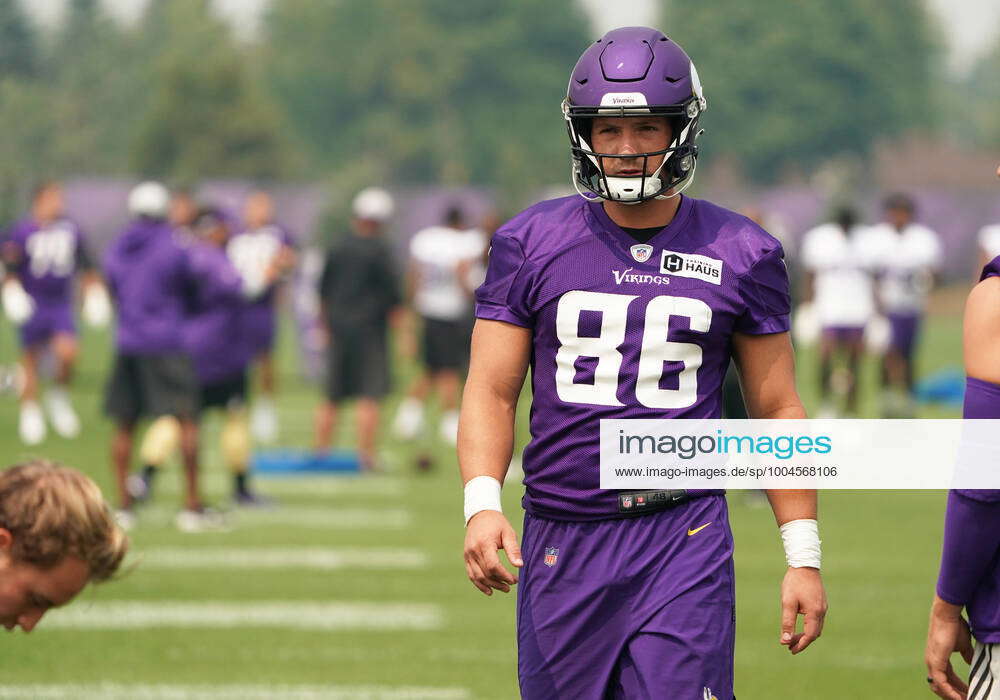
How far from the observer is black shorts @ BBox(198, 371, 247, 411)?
12414 millimetres

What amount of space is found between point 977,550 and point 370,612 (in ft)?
17.4

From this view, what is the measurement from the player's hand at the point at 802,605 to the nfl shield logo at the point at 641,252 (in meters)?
0.77

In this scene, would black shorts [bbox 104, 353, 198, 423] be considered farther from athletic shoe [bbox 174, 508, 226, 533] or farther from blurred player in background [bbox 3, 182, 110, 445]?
blurred player in background [bbox 3, 182, 110, 445]

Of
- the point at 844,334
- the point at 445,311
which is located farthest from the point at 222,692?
the point at 844,334

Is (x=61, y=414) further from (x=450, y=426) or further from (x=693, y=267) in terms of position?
(x=693, y=267)

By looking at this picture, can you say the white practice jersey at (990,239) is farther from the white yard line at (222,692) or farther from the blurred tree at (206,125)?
the blurred tree at (206,125)

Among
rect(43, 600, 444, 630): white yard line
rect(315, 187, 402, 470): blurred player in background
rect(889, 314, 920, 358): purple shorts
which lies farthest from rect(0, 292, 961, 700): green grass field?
rect(889, 314, 920, 358): purple shorts

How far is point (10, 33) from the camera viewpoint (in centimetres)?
4750

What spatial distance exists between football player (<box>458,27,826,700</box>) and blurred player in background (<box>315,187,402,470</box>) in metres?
10.2

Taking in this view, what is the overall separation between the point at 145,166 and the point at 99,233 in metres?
20.2

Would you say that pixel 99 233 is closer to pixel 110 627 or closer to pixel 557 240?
pixel 110 627

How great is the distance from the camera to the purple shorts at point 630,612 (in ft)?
12.7

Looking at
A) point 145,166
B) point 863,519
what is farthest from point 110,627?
point 145,166

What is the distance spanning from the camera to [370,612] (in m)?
8.59
